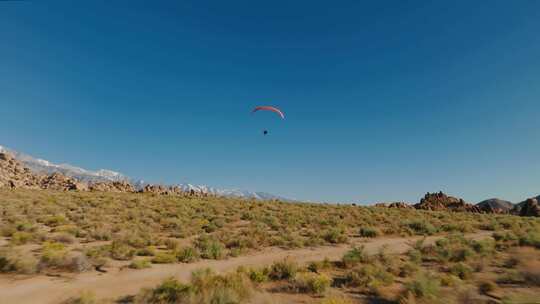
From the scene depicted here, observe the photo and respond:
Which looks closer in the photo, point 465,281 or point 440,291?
point 440,291

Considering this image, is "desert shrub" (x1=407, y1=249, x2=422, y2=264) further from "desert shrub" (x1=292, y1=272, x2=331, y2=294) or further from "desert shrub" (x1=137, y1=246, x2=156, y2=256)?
"desert shrub" (x1=137, y1=246, x2=156, y2=256)

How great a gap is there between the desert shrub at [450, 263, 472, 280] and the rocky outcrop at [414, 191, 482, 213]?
158ft

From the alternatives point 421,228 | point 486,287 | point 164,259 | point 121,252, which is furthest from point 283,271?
point 421,228

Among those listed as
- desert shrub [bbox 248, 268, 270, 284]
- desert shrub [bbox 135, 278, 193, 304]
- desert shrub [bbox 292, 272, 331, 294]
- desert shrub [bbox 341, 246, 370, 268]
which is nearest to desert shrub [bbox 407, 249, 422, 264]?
desert shrub [bbox 341, 246, 370, 268]

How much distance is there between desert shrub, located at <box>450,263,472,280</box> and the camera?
10586 mm

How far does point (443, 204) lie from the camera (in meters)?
57.1

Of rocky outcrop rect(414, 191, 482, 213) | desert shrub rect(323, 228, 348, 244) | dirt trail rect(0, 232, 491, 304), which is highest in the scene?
rocky outcrop rect(414, 191, 482, 213)

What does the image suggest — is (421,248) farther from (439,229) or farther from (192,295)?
(192,295)

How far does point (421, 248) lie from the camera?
15.1 metres

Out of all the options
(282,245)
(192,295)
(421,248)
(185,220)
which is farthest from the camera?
(185,220)

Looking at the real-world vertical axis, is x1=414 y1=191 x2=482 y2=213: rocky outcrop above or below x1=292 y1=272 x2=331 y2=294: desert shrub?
above

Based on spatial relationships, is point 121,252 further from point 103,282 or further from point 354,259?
point 354,259

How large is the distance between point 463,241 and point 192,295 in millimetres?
16002

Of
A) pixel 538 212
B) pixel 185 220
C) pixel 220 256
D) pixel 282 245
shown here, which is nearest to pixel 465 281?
pixel 282 245
